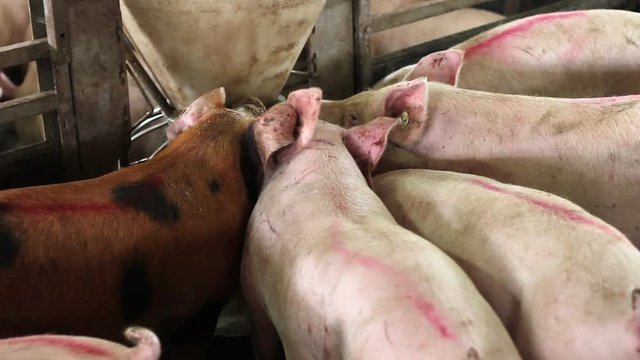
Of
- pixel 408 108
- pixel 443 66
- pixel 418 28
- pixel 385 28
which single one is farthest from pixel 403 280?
pixel 418 28

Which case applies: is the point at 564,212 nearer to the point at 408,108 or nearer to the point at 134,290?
the point at 408,108

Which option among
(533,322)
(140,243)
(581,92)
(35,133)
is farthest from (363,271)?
(35,133)

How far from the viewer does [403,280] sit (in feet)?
4.38

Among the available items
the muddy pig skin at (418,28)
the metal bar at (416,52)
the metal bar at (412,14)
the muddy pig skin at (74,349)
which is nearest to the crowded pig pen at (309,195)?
the muddy pig skin at (74,349)

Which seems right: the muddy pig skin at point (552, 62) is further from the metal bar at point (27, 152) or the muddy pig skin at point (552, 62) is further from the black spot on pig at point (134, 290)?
the black spot on pig at point (134, 290)

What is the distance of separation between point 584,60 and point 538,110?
48cm

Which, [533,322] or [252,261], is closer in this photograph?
[533,322]

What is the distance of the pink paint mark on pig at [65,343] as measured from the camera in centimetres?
110

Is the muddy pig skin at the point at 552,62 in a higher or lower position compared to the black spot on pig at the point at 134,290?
higher

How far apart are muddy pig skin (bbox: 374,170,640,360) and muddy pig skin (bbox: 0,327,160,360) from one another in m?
0.61

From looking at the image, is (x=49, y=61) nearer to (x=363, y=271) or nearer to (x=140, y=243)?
(x=140, y=243)

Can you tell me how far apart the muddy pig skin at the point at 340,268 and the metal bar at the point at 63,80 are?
0.46 m

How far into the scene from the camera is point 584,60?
2.39 m

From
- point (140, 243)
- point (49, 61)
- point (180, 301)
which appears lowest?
point (180, 301)
